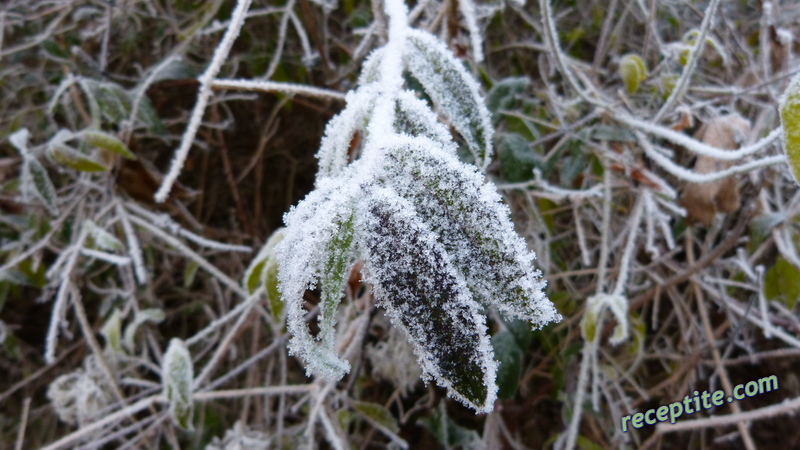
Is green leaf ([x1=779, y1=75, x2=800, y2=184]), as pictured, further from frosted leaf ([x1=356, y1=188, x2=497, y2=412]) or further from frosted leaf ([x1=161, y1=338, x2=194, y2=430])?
frosted leaf ([x1=161, y1=338, x2=194, y2=430])

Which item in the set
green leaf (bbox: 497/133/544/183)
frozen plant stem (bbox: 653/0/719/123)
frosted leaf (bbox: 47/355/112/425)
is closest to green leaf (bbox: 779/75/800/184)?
frozen plant stem (bbox: 653/0/719/123)

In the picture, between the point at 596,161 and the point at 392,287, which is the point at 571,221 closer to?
the point at 596,161

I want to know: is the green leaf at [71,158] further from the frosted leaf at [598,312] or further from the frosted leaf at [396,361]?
the frosted leaf at [598,312]

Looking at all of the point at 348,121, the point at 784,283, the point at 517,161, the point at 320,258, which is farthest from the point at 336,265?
the point at 784,283

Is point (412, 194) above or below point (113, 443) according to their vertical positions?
above

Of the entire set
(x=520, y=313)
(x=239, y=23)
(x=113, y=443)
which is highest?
(x=239, y=23)

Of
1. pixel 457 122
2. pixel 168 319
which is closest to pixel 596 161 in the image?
pixel 457 122

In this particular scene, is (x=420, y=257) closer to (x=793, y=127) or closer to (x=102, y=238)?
(x=793, y=127)

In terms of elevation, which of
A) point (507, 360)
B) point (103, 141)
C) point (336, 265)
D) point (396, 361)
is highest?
point (336, 265)
